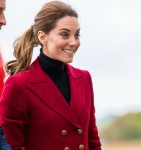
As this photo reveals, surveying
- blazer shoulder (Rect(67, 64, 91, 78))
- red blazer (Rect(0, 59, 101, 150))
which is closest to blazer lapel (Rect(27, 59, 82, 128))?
red blazer (Rect(0, 59, 101, 150))

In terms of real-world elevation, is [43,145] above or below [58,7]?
below

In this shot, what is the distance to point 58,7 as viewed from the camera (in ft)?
14.0

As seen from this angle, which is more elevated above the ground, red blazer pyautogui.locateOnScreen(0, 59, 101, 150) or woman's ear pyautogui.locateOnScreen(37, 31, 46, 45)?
woman's ear pyautogui.locateOnScreen(37, 31, 46, 45)

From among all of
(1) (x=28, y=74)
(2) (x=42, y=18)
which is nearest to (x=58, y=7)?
(2) (x=42, y=18)

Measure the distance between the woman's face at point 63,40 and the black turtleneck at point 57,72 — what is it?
0.14ft

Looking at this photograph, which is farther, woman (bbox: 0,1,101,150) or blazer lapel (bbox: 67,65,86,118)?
blazer lapel (bbox: 67,65,86,118)

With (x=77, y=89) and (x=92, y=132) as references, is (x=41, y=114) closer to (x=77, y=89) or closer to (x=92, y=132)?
(x=77, y=89)

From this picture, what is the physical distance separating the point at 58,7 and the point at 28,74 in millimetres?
435

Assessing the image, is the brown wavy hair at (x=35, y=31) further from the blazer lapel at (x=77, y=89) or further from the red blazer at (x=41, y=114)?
the blazer lapel at (x=77, y=89)

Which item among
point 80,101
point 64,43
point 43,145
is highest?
point 64,43

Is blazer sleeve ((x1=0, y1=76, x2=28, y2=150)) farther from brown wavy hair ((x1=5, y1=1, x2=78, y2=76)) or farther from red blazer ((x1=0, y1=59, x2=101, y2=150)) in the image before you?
brown wavy hair ((x1=5, y1=1, x2=78, y2=76))

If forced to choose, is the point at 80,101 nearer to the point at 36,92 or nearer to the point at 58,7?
the point at 36,92

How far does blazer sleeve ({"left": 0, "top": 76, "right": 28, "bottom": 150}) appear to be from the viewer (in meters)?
4.14

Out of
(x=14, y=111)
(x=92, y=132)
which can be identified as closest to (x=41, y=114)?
(x=14, y=111)
